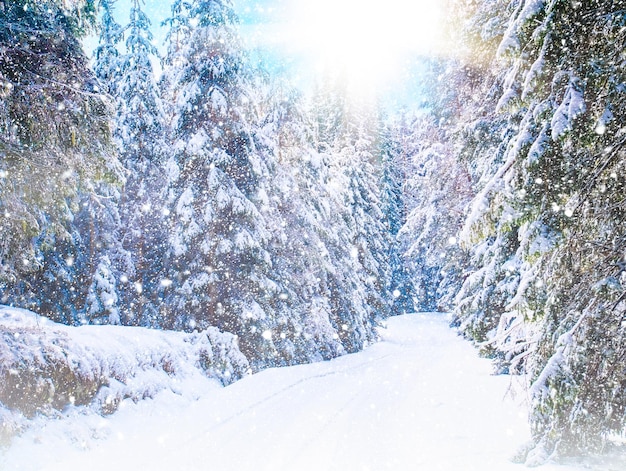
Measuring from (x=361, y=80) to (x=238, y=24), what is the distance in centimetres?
2964

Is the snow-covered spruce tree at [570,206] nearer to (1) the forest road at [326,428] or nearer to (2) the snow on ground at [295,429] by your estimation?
(2) the snow on ground at [295,429]

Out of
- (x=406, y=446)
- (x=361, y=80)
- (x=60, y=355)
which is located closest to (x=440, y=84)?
(x=406, y=446)

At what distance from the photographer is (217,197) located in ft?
46.8

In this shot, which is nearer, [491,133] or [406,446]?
[406,446]

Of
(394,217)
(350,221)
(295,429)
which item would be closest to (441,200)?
(350,221)

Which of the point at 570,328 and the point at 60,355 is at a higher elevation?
the point at 60,355

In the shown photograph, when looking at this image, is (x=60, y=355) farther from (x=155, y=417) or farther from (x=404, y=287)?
(x=404, y=287)

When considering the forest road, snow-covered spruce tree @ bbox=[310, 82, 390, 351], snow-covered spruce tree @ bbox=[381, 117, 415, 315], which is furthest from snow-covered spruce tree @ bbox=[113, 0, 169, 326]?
snow-covered spruce tree @ bbox=[381, 117, 415, 315]

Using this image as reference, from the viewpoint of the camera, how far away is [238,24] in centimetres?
1602

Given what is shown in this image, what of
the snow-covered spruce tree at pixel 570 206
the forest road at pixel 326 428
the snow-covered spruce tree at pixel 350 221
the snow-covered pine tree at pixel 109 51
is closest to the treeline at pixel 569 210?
the snow-covered spruce tree at pixel 570 206

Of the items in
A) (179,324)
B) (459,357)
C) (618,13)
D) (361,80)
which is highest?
(361,80)

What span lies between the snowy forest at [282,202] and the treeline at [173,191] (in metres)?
0.06

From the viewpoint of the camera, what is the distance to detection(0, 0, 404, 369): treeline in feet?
22.7

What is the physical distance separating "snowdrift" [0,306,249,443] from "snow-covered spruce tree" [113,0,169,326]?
309 inches
